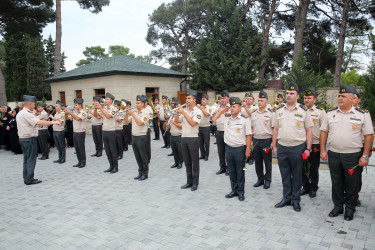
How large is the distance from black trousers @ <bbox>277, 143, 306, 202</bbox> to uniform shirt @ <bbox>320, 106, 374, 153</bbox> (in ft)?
1.85

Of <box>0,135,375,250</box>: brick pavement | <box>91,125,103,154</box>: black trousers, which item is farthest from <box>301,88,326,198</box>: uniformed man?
<box>91,125,103,154</box>: black trousers

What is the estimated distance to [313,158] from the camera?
205 inches

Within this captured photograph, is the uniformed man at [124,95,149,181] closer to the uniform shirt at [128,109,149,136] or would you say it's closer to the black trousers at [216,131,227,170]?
the uniform shirt at [128,109,149,136]

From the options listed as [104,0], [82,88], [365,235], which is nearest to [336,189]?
[365,235]

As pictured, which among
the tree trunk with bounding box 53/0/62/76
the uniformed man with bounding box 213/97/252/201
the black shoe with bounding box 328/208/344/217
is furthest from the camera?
the tree trunk with bounding box 53/0/62/76

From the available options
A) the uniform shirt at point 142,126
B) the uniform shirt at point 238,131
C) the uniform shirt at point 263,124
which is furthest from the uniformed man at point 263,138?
the uniform shirt at point 142,126

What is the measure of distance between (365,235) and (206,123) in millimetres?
5271

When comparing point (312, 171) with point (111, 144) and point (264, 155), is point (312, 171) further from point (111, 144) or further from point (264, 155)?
point (111, 144)

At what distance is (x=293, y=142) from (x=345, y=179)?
0.95 m

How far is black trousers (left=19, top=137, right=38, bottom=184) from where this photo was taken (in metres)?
6.50

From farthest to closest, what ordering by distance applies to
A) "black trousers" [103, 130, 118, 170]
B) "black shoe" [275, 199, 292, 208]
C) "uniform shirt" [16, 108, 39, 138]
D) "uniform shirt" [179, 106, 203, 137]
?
1. "black trousers" [103, 130, 118, 170]
2. "uniform shirt" [16, 108, 39, 138]
3. "uniform shirt" [179, 106, 203, 137]
4. "black shoe" [275, 199, 292, 208]

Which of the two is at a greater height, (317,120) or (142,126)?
(317,120)

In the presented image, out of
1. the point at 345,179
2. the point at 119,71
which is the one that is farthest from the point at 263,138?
the point at 119,71

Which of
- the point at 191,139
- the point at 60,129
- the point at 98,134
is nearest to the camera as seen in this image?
the point at 191,139
